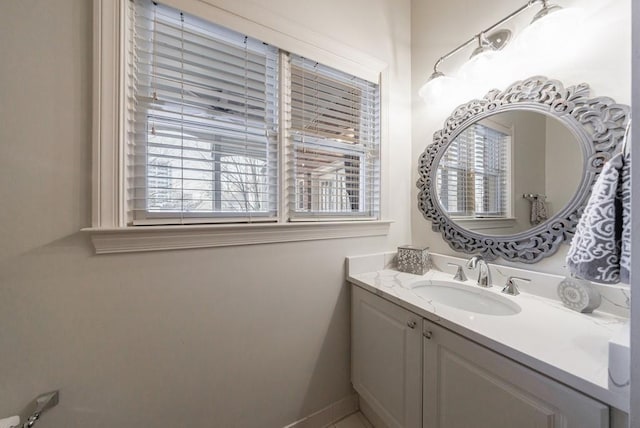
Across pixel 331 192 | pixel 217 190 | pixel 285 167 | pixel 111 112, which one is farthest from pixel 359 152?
pixel 111 112

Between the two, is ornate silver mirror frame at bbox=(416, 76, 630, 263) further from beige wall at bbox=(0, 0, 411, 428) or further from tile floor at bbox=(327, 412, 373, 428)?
tile floor at bbox=(327, 412, 373, 428)

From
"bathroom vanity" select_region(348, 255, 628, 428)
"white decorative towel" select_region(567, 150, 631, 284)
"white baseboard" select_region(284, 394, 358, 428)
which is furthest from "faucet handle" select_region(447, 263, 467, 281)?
"white baseboard" select_region(284, 394, 358, 428)

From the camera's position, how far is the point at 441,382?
897 mm

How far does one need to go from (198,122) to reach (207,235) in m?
0.51

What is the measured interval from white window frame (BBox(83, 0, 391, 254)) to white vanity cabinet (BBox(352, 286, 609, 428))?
572mm

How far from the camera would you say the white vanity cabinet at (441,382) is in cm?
62

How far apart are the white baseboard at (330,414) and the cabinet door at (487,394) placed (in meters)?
0.60

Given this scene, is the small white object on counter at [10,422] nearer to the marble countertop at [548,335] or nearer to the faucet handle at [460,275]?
the marble countertop at [548,335]

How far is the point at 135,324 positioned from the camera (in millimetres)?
924

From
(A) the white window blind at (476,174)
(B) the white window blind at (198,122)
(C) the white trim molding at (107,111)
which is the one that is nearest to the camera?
(C) the white trim molding at (107,111)

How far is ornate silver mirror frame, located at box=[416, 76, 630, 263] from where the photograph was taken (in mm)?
895

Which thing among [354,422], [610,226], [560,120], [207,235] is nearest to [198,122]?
[207,235]

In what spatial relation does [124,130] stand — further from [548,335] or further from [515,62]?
[515,62]

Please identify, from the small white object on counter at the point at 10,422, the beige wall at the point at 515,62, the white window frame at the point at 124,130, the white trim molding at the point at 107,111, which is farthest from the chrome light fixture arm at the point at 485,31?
the small white object on counter at the point at 10,422
